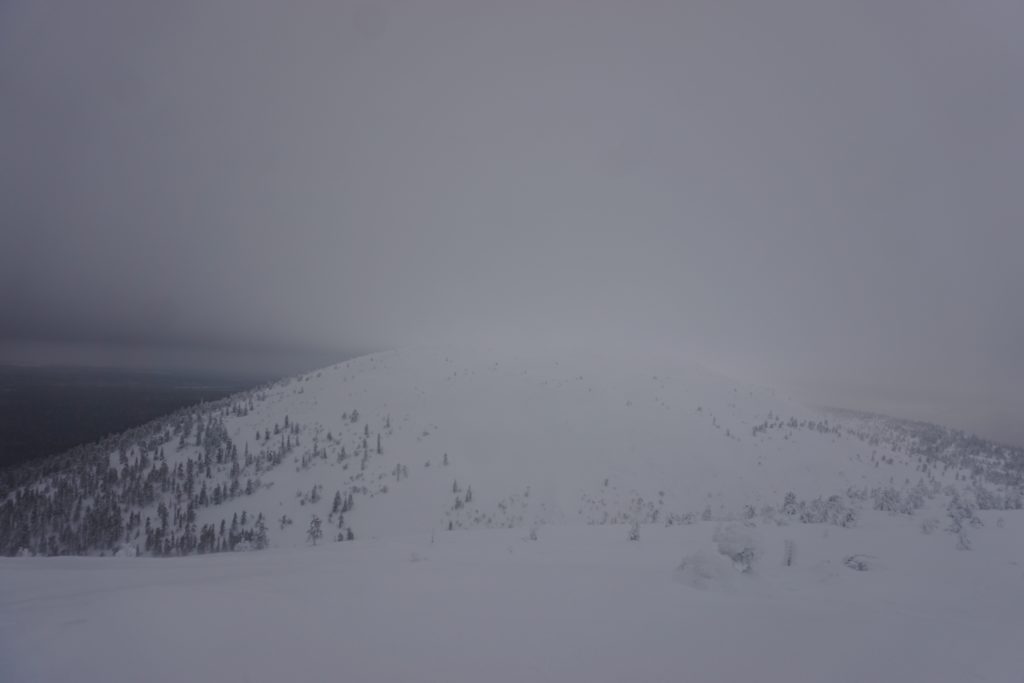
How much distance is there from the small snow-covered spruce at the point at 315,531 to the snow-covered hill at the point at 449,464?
42cm

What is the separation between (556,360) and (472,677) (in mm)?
75198

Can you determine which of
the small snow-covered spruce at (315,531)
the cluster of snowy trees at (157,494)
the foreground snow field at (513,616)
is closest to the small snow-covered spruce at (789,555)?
the foreground snow field at (513,616)

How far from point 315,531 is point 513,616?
40652mm

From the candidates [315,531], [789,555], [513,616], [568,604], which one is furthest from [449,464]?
[513,616]

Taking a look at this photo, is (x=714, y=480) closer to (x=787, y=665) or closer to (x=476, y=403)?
(x=476, y=403)

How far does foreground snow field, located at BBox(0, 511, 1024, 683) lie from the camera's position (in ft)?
10.7

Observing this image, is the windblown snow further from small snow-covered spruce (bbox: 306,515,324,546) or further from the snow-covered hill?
small snow-covered spruce (bbox: 306,515,324,546)

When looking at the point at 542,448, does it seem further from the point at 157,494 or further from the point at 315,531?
the point at 157,494

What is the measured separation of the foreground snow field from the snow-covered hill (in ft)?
93.8

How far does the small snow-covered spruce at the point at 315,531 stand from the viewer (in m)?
37.4

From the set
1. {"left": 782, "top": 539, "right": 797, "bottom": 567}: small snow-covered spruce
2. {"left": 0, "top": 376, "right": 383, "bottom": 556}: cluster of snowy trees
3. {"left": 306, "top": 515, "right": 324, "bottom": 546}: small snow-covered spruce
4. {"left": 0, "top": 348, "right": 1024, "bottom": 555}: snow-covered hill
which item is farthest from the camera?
{"left": 0, "top": 376, "right": 383, "bottom": 556}: cluster of snowy trees

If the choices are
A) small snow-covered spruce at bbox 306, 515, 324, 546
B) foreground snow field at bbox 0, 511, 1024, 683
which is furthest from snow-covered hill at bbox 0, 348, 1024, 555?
foreground snow field at bbox 0, 511, 1024, 683

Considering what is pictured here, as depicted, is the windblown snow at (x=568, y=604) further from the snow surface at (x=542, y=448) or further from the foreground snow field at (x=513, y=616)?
the snow surface at (x=542, y=448)

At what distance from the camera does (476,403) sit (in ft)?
203
